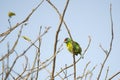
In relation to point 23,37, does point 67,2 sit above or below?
below

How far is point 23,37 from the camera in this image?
106 inches

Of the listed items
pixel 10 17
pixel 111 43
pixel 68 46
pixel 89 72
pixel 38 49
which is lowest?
pixel 111 43

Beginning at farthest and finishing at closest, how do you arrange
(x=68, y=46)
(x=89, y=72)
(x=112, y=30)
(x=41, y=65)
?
(x=68, y=46), (x=89, y=72), (x=41, y=65), (x=112, y=30)

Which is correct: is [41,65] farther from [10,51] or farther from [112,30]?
[112,30]

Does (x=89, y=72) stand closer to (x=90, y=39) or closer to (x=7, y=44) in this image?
(x=90, y=39)

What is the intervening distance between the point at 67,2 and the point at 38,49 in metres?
0.81

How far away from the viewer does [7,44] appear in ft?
8.19

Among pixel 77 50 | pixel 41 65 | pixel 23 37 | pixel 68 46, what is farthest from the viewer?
pixel 77 50

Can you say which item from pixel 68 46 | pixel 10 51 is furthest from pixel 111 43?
pixel 68 46

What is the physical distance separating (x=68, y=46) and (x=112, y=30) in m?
4.64

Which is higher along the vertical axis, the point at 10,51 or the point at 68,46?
the point at 68,46

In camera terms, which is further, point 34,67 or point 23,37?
point 23,37

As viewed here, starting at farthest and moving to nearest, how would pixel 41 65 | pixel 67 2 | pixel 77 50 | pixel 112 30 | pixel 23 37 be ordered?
pixel 77 50 < pixel 23 37 < pixel 41 65 < pixel 112 30 < pixel 67 2

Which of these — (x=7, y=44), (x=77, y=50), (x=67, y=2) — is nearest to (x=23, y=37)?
(x=7, y=44)
